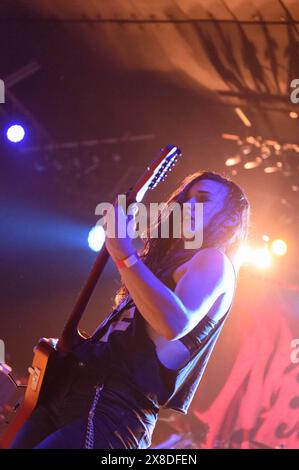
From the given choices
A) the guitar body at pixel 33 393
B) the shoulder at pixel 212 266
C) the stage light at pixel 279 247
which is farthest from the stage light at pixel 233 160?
the guitar body at pixel 33 393

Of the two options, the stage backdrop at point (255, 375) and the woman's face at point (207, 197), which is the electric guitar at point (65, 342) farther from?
the stage backdrop at point (255, 375)

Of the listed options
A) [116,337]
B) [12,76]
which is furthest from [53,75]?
[116,337]

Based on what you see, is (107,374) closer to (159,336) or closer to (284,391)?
(159,336)

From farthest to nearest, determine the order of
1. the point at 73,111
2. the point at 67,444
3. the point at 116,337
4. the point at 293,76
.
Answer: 1. the point at 73,111
2. the point at 293,76
3. the point at 116,337
4. the point at 67,444

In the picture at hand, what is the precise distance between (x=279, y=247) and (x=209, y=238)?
445cm

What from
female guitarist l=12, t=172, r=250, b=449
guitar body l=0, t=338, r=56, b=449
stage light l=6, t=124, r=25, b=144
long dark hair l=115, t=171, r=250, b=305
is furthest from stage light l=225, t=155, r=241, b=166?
guitar body l=0, t=338, r=56, b=449

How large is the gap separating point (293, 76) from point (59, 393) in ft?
13.3

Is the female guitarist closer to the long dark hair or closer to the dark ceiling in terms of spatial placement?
the long dark hair

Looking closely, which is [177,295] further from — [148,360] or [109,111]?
[109,111]

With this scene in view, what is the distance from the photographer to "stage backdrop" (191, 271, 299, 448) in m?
6.61

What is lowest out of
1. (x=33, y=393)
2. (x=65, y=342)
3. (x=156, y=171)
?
(x=33, y=393)

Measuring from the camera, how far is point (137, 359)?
5.89 feet

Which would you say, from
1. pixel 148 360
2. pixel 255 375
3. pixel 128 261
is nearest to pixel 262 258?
pixel 255 375

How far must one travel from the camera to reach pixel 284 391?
671 centimetres
